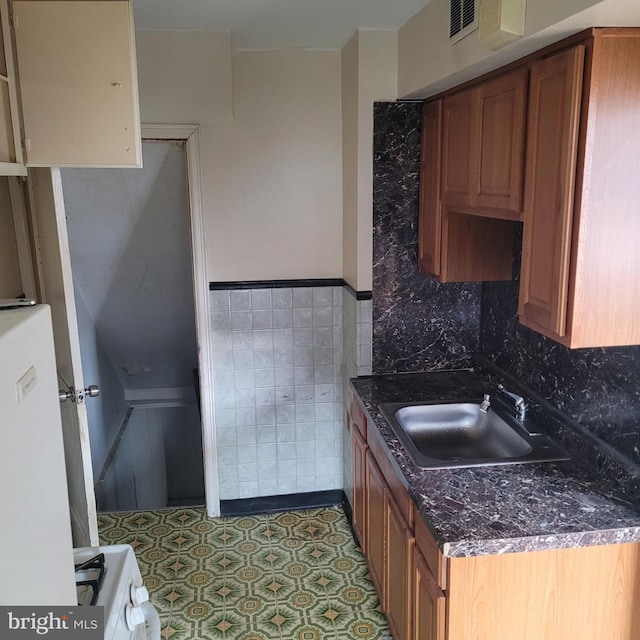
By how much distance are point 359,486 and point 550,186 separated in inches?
65.9

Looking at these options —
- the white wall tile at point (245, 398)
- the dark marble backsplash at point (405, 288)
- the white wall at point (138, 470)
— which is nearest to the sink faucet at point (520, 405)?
the dark marble backsplash at point (405, 288)

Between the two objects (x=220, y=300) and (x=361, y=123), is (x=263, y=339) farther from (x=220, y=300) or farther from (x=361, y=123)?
(x=361, y=123)

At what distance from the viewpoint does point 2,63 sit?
5.34 ft

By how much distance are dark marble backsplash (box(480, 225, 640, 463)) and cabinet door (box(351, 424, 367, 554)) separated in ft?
2.37

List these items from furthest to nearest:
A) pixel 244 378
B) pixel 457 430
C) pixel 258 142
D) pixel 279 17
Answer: pixel 244 378
pixel 258 142
pixel 457 430
pixel 279 17

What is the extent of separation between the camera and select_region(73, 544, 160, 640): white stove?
1421 millimetres

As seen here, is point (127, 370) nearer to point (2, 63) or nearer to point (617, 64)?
point (2, 63)

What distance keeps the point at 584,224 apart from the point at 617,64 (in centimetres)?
38

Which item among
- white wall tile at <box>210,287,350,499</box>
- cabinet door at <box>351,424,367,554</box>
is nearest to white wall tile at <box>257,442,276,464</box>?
white wall tile at <box>210,287,350,499</box>

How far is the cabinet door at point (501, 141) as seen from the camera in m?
1.83

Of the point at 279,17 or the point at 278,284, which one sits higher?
the point at 279,17

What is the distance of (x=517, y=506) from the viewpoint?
176 centimetres

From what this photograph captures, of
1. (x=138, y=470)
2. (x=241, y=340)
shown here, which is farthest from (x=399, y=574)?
(x=138, y=470)

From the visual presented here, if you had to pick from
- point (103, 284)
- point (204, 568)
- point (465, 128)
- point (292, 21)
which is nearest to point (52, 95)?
point (292, 21)
